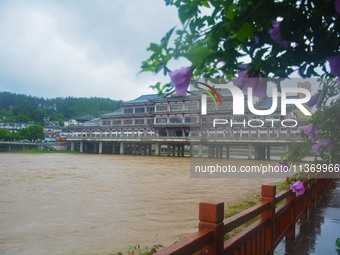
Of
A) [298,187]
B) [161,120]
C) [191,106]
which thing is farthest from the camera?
[161,120]

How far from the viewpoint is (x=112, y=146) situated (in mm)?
49719

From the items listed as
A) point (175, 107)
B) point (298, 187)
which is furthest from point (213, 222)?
point (175, 107)

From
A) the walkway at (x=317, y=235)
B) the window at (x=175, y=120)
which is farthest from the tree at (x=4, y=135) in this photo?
the walkway at (x=317, y=235)

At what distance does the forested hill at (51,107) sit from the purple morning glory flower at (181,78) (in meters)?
84.6

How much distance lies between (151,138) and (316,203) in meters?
34.7

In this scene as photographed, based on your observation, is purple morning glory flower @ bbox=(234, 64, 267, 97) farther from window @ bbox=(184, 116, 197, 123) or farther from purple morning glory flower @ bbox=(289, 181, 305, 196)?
window @ bbox=(184, 116, 197, 123)

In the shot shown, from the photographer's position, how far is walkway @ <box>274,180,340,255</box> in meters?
3.53

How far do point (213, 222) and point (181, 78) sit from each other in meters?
1.08

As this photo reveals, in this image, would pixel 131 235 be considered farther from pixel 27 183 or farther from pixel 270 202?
pixel 27 183

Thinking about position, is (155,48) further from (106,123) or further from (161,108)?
(106,123)

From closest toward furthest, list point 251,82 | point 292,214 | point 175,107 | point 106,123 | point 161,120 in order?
point 251,82 < point 292,214 < point 175,107 < point 161,120 < point 106,123

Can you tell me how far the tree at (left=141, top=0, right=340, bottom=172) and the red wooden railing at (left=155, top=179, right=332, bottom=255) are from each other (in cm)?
87

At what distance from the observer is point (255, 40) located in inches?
51.4

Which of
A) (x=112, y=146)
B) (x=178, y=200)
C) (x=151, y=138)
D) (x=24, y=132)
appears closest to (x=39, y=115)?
(x=24, y=132)
